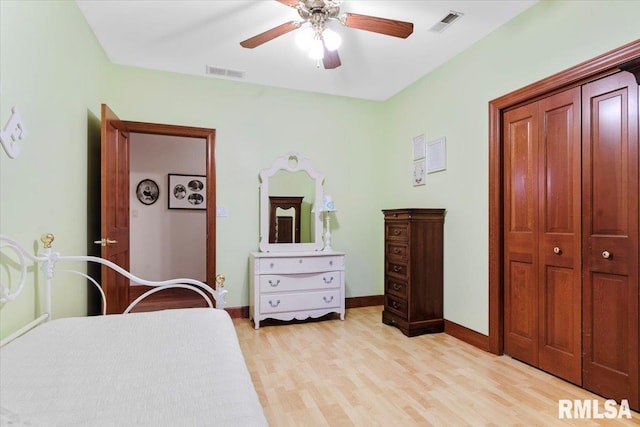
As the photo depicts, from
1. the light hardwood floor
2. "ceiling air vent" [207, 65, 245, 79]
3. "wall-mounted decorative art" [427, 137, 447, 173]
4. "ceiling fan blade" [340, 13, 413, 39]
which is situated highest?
"ceiling air vent" [207, 65, 245, 79]

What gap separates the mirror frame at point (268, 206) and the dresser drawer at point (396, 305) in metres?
0.99

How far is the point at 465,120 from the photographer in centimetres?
307

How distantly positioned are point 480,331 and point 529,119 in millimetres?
1739

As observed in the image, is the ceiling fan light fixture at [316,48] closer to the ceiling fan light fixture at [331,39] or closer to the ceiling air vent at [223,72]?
the ceiling fan light fixture at [331,39]

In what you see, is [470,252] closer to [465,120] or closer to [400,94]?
[465,120]

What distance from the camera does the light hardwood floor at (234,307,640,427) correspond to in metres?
1.84

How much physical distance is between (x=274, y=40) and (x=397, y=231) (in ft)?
6.82

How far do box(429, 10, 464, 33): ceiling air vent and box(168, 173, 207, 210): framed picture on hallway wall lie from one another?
3.82 metres

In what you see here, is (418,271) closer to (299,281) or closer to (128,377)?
(299,281)

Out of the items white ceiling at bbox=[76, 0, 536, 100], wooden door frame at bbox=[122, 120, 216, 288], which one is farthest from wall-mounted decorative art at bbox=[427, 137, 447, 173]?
wooden door frame at bbox=[122, 120, 216, 288]

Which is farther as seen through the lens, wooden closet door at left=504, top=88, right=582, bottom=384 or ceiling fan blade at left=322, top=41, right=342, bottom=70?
ceiling fan blade at left=322, top=41, right=342, bottom=70

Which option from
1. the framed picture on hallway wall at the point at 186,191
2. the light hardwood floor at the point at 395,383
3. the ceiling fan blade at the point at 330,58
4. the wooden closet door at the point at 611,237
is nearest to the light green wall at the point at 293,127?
the wooden closet door at the point at 611,237

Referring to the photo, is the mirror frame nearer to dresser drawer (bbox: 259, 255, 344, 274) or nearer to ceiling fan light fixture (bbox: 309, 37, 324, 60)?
dresser drawer (bbox: 259, 255, 344, 274)

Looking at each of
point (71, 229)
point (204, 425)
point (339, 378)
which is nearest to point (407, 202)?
point (339, 378)
